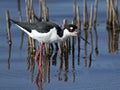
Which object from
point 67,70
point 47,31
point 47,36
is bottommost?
point 67,70

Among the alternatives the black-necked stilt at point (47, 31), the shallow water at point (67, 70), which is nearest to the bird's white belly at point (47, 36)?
the black-necked stilt at point (47, 31)

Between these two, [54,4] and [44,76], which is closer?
[44,76]

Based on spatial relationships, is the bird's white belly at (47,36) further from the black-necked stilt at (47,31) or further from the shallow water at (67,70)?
the shallow water at (67,70)

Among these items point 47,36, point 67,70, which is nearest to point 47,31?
point 47,36

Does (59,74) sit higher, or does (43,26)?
(43,26)

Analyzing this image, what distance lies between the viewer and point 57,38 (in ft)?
46.8

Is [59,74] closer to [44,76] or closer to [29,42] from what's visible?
[44,76]

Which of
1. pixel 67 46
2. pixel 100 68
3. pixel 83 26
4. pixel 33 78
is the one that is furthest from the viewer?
pixel 83 26

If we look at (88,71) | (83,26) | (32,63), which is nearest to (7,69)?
(32,63)

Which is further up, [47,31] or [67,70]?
[47,31]

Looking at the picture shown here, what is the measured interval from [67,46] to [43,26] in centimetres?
187

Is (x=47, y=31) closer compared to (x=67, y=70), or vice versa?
(x=47, y=31)

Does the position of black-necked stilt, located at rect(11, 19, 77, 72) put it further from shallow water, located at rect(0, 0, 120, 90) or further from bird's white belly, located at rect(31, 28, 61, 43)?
shallow water, located at rect(0, 0, 120, 90)

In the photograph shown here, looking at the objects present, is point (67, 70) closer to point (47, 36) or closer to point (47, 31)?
point (47, 36)
